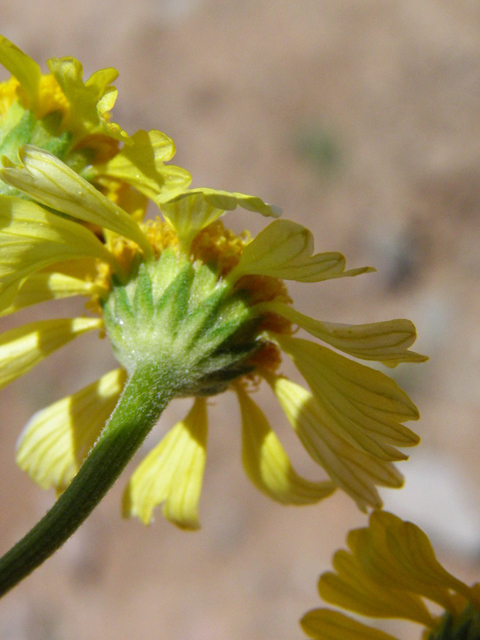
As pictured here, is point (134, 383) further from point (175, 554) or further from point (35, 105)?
point (175, 554)

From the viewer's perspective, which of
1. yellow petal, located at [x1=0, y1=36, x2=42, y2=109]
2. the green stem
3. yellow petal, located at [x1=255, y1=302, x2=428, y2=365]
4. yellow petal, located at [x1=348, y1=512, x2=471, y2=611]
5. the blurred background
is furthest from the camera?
the blurred background

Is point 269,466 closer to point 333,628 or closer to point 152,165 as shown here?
point 333,628

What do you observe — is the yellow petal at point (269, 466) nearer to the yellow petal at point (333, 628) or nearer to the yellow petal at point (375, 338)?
the yellow petal at point (333, 628)

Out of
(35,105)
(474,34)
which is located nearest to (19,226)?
(35,105)

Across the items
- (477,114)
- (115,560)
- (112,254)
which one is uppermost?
(477,114)

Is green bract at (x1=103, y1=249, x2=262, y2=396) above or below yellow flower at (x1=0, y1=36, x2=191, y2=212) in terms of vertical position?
below

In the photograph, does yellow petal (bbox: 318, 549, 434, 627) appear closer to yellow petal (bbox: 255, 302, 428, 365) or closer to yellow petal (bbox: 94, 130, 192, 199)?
yellow petal (bbox: 255, 302, 428, 365)

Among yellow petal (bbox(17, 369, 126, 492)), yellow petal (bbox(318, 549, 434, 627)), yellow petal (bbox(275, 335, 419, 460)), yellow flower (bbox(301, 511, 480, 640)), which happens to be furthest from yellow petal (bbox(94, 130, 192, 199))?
yellow petal (bbox(318, 549, 434, 627))
